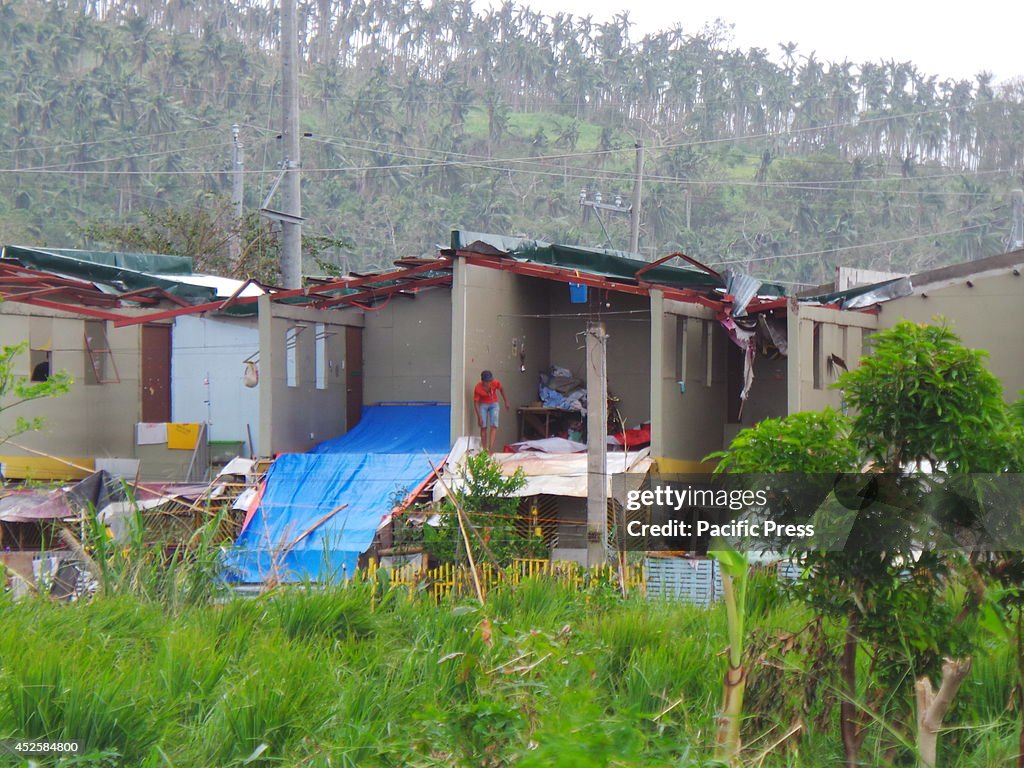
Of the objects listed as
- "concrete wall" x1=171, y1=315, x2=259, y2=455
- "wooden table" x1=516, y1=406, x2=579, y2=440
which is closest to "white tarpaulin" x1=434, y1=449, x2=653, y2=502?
"wooden table" x1=516, y1=406, x2=579, y2=440

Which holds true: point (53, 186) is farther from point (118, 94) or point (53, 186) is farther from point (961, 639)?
point (961, 639)

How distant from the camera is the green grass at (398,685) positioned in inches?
209

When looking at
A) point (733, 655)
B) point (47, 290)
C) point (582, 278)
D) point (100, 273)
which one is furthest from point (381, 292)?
point (733, 655)

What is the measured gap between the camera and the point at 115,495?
58.3 feet

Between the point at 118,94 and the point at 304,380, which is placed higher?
the point at 118,94

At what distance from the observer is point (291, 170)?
21.7m

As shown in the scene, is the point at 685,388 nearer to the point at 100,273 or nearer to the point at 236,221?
the point at 100,273

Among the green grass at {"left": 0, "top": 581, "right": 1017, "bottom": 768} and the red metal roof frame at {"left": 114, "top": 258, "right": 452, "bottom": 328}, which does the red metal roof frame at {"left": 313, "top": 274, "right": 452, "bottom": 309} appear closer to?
the red metal roof frame at {"left": 114, "top": 258, "right": 452, "bottom": 328}

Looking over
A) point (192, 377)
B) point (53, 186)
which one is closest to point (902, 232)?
point (53, 186)

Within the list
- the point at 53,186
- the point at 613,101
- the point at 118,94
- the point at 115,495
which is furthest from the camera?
the point at 613,101

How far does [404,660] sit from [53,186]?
60.3m

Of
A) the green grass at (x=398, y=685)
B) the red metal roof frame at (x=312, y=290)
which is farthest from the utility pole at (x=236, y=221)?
the green grass at (x=398, y=685)

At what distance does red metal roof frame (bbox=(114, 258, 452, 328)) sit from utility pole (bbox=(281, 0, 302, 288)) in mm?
1860

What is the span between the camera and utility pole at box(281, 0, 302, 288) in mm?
21484
